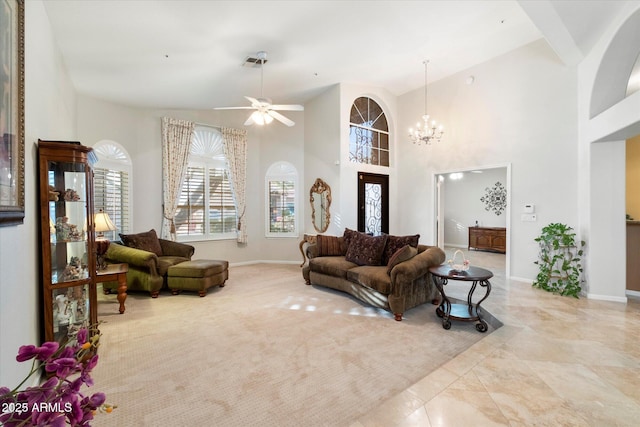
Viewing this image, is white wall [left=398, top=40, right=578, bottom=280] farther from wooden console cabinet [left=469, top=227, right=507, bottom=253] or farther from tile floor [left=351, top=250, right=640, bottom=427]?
wooden console cabinet [left=469, top=227, right=507, bottom=253]

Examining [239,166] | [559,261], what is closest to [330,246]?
[239,166]

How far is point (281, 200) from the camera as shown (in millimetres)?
7039

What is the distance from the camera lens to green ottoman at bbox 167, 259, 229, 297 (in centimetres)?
441

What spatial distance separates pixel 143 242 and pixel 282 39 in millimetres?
3918

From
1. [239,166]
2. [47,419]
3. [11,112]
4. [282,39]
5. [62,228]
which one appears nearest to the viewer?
[47,419]

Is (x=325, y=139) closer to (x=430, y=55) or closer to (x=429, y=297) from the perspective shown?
(x=430, y=55)

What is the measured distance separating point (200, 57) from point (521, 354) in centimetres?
527

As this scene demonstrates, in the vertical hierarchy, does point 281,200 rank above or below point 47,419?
above

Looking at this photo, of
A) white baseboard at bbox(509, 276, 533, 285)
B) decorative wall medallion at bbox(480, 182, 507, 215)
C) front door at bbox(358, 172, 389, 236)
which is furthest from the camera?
decorative wall medallion at bbox(480, 182, 507, 215)

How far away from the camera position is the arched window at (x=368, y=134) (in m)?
6.25

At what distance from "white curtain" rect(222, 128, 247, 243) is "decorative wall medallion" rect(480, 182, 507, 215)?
294 inches

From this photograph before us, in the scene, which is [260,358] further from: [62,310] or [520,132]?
[520,132]

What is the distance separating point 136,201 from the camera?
5.66 metres

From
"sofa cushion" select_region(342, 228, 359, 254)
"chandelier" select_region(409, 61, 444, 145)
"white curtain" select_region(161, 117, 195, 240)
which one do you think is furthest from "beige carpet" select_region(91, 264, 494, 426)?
"chandelier" select_region(409, 61, 444, 145)
